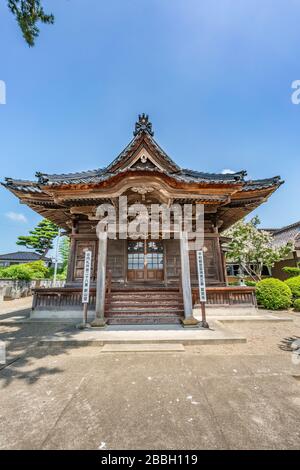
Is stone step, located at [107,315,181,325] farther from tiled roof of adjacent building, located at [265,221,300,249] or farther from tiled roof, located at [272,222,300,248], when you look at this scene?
tiled roof, located at [272,222,300,248]

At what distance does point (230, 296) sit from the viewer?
26.9 feet

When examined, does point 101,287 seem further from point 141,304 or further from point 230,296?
point 230,296

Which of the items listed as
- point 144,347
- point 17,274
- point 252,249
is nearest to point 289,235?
point 252,249

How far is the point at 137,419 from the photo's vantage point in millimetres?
2314

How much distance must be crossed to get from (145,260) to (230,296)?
4056 mm

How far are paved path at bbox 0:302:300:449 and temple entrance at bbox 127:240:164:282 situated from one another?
17.0 ft

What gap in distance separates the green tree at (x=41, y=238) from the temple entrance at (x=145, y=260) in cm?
3849

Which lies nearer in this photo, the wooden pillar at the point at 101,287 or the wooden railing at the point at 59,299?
the wooden pillar at the point at 101,287

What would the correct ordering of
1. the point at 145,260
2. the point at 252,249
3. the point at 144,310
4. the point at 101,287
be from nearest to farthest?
the point at 101,287
the point at 144,310
the point at 145,260
the point at 252,249

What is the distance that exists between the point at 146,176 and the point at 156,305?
4.52 metres

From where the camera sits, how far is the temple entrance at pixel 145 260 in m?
9.73

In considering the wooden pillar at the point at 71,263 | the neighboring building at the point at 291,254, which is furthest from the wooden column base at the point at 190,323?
the neighboring building at the point at 291,254

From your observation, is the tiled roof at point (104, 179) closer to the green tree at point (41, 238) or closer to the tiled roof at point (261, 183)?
the tiled roof at point (261, 183)

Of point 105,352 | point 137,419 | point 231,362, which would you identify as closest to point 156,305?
point 105,352
